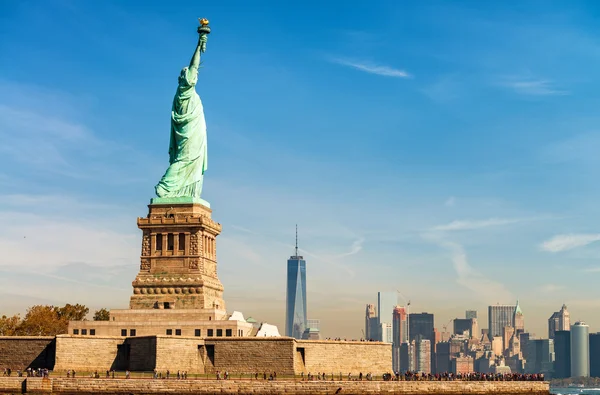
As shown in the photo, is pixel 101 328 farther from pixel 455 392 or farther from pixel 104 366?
pixel 455 392

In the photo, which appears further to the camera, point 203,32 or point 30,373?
point 203,32

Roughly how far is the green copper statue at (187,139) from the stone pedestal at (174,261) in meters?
2.77

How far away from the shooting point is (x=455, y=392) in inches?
4028

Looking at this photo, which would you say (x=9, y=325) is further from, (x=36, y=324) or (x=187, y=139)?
(x=187, y=139)

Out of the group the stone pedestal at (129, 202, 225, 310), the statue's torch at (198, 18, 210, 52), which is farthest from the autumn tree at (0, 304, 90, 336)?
the statue's torch at (198, 18, 210, 52)

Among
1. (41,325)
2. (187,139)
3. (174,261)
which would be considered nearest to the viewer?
(174,261)

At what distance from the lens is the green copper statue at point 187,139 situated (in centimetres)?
11000

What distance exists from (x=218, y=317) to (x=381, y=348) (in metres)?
15.9

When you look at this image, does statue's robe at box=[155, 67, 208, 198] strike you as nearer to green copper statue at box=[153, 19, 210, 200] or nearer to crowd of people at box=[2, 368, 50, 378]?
green copper statue at box=[153, 19, 210, 200]

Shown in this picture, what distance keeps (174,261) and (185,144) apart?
1211 centimetres

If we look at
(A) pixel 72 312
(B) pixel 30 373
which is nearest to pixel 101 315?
(A) pixel 72 312

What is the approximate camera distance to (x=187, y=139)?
110562mm

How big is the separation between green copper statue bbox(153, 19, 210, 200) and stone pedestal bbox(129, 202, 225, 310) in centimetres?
277

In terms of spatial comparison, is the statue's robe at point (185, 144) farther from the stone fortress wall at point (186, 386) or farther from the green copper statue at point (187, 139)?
the stone fortress wall at point (186, 386)
